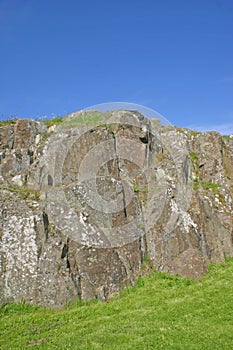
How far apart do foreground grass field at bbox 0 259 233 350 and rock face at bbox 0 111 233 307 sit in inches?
32.2

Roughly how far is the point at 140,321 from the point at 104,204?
6.05 m

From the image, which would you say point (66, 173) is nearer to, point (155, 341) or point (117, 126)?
point (117, 126)

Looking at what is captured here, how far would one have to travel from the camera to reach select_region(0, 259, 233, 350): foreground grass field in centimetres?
997

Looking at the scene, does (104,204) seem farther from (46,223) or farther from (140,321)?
(140,321)

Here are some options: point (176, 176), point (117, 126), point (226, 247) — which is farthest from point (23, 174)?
point (226, 247)

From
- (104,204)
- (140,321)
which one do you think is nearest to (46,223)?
(104,204)

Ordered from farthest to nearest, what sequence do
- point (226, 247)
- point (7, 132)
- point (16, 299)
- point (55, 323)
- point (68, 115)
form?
1. point (68, 115)
2. point (7, 132)
3. point (226, 247)
4. point (16, 299)
5. point (55, 323)

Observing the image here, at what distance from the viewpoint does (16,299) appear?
43.3ft

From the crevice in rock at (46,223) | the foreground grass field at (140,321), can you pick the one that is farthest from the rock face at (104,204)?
the foreground grass field at (140,321)

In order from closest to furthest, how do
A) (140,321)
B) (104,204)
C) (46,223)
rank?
(140,321)
(46,223)
(104,204)

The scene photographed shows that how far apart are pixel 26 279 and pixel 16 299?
0.75m

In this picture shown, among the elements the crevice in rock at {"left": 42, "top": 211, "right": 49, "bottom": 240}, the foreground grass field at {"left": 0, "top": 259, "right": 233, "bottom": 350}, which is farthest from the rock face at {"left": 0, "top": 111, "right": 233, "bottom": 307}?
the foreground grass field at {"left": 0, "top": 259, "right": 233, "bottom": 350}

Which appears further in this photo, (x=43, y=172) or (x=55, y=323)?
(x=43, y=172)

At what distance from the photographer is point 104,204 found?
16500 mm
